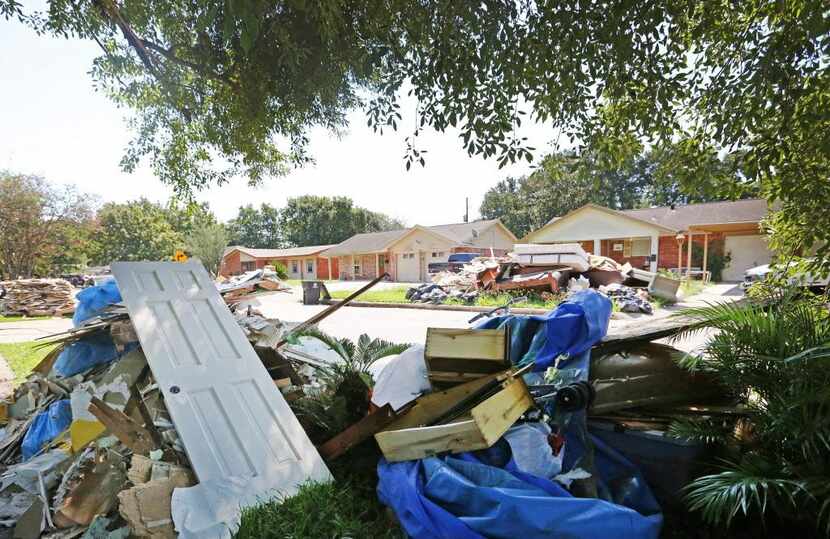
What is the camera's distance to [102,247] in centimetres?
4559

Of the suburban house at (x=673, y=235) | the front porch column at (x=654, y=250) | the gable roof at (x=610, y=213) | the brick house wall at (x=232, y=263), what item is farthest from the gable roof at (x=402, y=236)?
the front porch column at (x=654, y=250)

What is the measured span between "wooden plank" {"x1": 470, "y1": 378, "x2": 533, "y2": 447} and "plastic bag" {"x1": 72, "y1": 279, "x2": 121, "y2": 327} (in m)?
4.41

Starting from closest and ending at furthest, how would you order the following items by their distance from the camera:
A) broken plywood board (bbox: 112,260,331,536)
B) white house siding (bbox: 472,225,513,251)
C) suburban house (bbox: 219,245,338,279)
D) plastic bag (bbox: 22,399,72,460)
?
broken plywood board (bbox: 112,260,331,536), plastic bag (bbox: 22,399,72,460), white house siding (bbox: 472,225,513,251), suburban house (bbox: 219,245,338,279)

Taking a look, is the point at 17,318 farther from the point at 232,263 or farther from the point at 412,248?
the point at 232,263

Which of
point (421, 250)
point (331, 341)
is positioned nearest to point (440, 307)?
point (331, 341)

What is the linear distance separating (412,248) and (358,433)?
1190 inches

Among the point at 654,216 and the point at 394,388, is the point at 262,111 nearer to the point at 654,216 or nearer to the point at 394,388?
the point at 394,388

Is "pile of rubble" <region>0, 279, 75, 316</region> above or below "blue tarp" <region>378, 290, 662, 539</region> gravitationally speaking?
below

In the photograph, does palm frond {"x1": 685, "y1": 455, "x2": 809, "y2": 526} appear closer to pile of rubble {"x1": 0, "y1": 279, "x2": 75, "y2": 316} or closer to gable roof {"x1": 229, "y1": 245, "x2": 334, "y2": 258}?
pile of rubble {"x1": 0, "y1": 279, "x2": 75, "y2": 316}

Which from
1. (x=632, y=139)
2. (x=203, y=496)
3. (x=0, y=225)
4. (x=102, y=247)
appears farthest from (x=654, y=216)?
(x=102, y=247)

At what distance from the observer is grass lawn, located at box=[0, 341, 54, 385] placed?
21.4 feet

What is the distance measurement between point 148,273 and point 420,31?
3404mm

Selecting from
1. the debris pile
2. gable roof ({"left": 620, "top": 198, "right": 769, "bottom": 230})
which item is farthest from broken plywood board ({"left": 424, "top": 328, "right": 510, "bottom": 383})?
gable roof ({"left": 620, "top": 198, "right": 769, "bottom": 230})

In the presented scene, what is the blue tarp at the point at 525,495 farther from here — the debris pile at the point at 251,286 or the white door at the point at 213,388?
the debris pile at the point at 251,286
